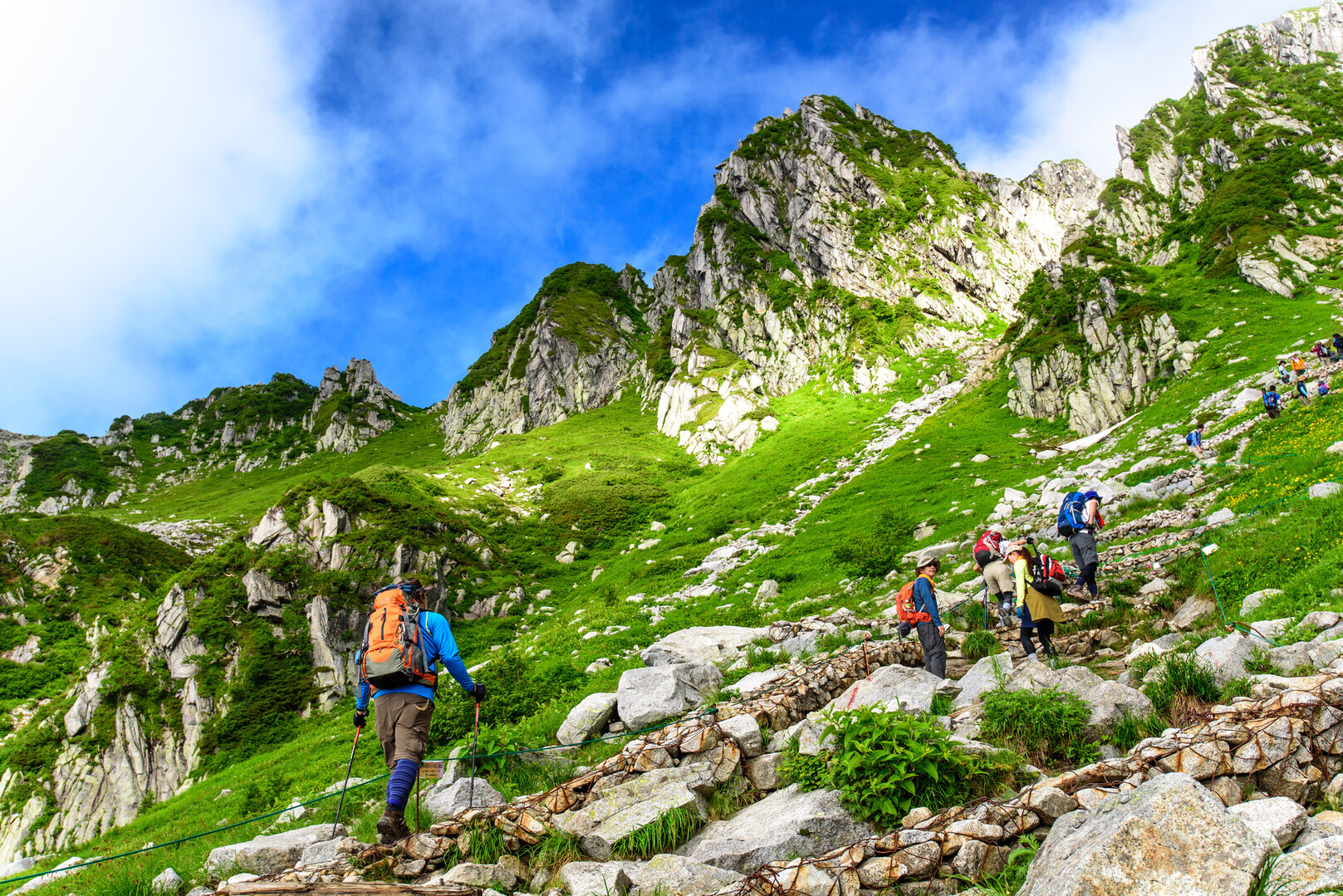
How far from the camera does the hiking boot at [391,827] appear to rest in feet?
24.4

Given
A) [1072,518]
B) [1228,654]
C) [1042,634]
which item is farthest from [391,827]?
[1072,518]

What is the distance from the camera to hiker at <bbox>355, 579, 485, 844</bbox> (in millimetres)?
8344

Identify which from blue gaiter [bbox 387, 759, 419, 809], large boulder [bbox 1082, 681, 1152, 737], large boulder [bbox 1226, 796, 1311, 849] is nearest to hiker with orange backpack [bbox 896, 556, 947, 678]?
large boulder [bbox 1082, 681, 1152, 737]

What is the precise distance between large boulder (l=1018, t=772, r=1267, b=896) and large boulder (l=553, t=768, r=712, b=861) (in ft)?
13.9

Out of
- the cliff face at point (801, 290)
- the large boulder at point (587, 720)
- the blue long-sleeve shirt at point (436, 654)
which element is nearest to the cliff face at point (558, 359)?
the cliff face at point (801, 290)

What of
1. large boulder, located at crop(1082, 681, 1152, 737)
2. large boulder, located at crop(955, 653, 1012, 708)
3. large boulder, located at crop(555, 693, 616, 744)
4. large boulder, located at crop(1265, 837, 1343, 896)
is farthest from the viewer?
large boulder, located at crop(555, 693, 616, 744)

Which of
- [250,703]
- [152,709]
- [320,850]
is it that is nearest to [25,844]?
[152,709]

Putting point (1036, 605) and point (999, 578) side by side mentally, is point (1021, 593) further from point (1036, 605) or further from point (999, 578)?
point (999, 578)

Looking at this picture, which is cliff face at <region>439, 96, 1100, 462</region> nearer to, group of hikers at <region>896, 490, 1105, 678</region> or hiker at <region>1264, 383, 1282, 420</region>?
hiker at <region>1264, 383, 1282, 420</region>

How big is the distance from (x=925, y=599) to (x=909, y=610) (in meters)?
0.46

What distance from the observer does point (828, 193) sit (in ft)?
369

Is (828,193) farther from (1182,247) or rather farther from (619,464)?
(619,464)

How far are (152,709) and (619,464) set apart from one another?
153 feet

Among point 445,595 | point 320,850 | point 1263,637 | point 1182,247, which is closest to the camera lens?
point 320,850
